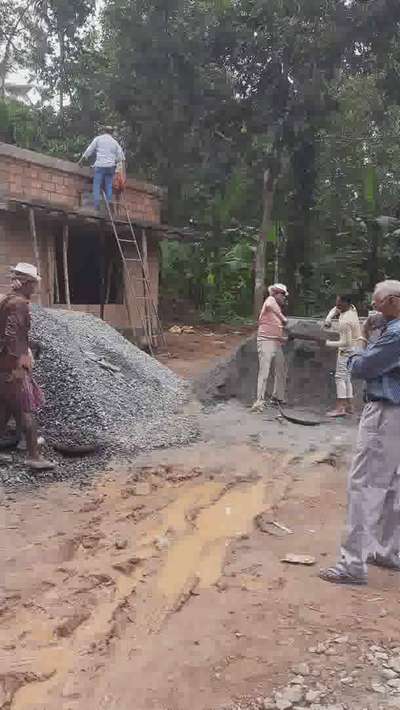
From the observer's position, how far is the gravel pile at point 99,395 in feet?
Result: 22.0

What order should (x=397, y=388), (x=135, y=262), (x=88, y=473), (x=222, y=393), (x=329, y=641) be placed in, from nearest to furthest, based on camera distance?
(x=329, y=641)
(x=397, y=388)
(x=88, y=473)
(x=222, y=393)
(x=135, y=262)

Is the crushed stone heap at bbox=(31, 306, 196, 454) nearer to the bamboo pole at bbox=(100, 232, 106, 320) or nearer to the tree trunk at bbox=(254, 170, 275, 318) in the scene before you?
the bamboo pole at bbox=(100, 232, 106, 320)

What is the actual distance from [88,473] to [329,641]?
326cm

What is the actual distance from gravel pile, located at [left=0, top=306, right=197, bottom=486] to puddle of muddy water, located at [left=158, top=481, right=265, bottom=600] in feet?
4.70

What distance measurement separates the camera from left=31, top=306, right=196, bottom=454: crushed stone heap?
679 cm

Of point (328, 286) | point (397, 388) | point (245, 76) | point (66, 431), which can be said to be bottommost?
point (66, 431)

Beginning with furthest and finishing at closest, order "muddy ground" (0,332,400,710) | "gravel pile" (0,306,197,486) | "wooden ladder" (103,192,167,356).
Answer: "wooden ladder" (103,192,167,356) < "gravel pile" (0,306,197,486) < "muddy ground" (0,332,400,710)

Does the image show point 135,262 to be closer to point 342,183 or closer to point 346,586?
point 342,183

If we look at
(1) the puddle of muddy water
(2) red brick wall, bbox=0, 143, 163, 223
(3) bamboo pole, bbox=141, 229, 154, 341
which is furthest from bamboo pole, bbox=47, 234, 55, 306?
(1) the puddle of muddy water

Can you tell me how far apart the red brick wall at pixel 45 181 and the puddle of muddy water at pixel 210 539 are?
7.22 m

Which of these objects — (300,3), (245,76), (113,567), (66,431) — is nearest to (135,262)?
(245,76)

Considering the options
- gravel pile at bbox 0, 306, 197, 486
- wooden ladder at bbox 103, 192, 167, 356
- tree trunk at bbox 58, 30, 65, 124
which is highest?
tree trunk at bbox 58, 30, 65, 124

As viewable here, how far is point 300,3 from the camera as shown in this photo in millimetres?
12641

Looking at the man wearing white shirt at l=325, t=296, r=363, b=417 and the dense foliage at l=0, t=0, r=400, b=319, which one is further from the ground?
the dense foliage at l=0, t=0, r=400, b=319
